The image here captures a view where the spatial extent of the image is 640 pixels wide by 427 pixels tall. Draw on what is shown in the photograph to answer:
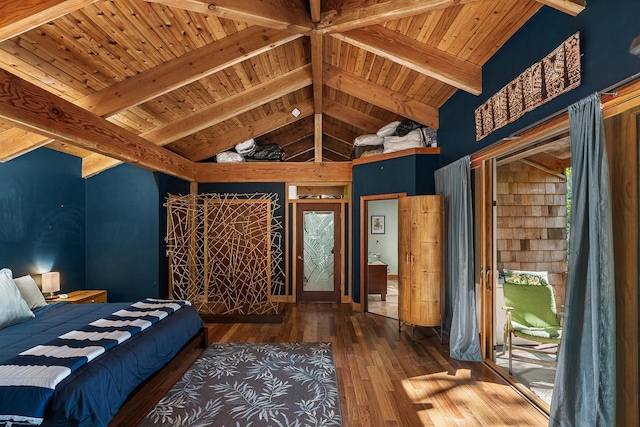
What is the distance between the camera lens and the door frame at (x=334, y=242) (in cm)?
638

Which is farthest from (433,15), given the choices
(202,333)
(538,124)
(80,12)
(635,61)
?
(202,333)

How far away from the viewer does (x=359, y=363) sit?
3.58 m

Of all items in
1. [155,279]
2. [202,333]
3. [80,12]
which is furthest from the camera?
[155,279]

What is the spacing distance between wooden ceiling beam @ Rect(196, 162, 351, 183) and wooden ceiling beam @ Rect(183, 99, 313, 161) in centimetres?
23

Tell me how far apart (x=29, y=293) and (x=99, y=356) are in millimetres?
2008

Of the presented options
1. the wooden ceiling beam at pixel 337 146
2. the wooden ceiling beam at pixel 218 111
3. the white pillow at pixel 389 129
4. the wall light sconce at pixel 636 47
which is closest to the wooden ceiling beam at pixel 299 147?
the wooden ceiling beam at pixel 337 146

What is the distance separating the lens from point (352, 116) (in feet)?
19.3

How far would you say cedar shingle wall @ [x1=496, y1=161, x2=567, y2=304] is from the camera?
4.72m

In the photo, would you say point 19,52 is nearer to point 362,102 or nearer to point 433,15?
point 433,15

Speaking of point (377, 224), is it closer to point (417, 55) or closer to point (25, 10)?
point (417, 55)

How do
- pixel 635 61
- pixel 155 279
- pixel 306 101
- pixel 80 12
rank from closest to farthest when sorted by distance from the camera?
pixel 635 61 → pixel 80 12 → pixel 155 279 → pixel 306 101

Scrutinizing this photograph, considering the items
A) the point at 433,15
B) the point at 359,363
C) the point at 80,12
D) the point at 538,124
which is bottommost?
the point at 359,363

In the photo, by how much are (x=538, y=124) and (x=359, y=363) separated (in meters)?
2.85

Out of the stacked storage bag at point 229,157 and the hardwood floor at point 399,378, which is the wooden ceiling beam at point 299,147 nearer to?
the stacked storage bag at point 229,157
